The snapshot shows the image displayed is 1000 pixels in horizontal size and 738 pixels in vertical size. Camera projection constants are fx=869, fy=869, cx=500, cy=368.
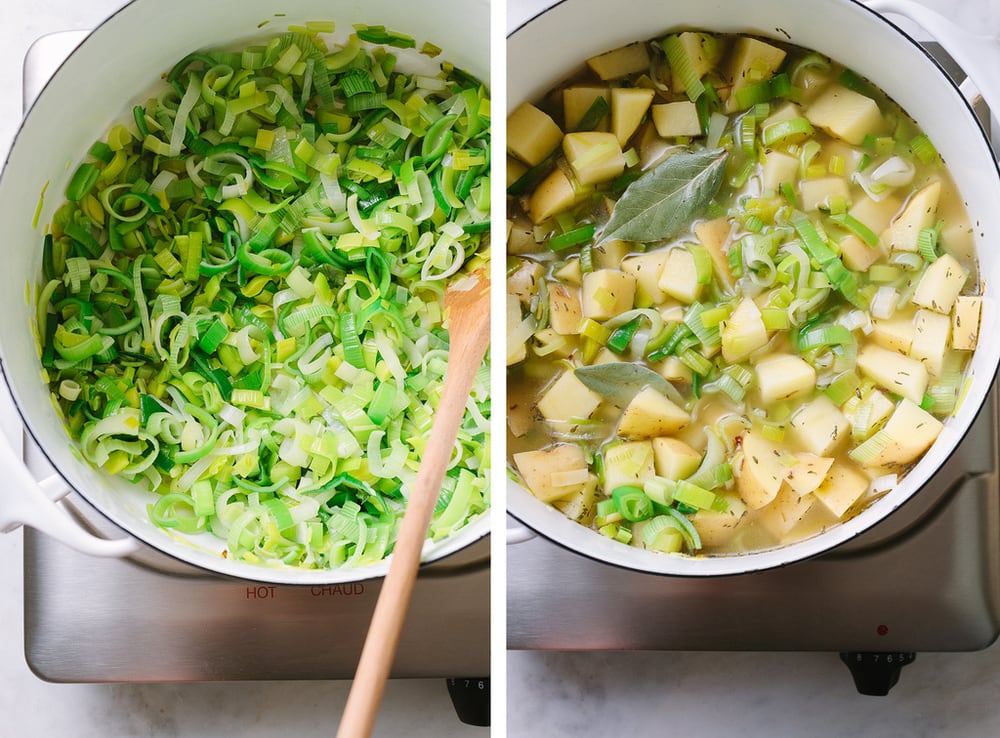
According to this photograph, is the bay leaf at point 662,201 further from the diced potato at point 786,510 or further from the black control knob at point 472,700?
the black control knob at point 472,700

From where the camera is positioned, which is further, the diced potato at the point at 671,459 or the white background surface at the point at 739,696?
the white background surface at the point at 739,696

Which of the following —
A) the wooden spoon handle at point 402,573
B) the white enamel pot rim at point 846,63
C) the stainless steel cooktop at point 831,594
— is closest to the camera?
the wooden spoon handle at point 402,573

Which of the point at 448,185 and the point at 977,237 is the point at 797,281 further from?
the point at 448,185

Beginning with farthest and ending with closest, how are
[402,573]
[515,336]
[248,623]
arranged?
[248,623]
[515,336]
[402,573]

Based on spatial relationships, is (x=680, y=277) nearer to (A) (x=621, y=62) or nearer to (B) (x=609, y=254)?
(B) (x=609, y=254)

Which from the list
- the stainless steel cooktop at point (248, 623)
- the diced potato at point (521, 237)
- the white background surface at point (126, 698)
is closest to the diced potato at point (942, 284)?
the diced potato at point (521, 237)

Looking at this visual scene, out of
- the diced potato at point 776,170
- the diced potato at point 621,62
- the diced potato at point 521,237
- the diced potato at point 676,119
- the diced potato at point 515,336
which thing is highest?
the diced potato at point 621,62

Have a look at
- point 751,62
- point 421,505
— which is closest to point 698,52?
point 751,62
